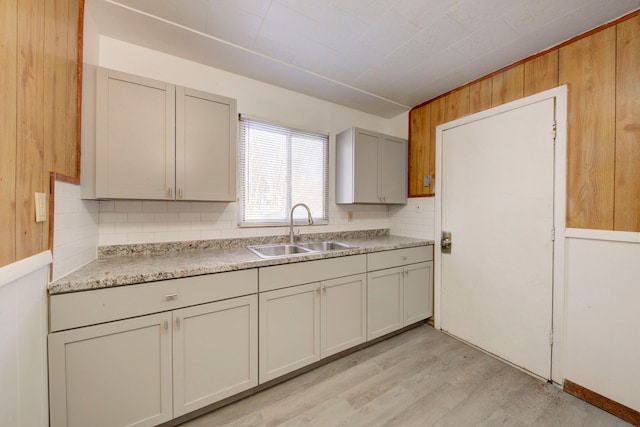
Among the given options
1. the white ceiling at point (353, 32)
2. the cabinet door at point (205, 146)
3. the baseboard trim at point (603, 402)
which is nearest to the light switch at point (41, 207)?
the cabinet door at point (205, 146)

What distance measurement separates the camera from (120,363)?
128cm

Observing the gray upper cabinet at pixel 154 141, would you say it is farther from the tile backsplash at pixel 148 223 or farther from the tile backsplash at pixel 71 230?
the tile backsplash at pixel 148 223

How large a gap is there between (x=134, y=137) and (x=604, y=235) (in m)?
3.11

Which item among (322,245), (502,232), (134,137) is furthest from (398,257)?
(134,137)

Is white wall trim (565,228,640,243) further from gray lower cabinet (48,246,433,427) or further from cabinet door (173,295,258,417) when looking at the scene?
cabinet door (173,295,258,417)

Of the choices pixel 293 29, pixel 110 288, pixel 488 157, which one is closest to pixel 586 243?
pixel 488 157

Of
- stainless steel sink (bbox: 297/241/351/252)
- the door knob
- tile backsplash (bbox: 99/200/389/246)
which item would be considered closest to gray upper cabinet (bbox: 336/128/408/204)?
stainless steel sink (bbox: 297/241/351/252)

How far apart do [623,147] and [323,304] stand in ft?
7.31

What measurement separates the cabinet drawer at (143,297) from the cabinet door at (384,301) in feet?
3.67

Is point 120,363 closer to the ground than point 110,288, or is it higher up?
closer to the ground

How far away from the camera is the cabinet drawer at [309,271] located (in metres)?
1.71

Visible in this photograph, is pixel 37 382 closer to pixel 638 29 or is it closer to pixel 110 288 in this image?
pixel 110 288

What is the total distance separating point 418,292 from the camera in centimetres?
259

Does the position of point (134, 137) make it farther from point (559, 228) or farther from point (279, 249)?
point (559, 228)
